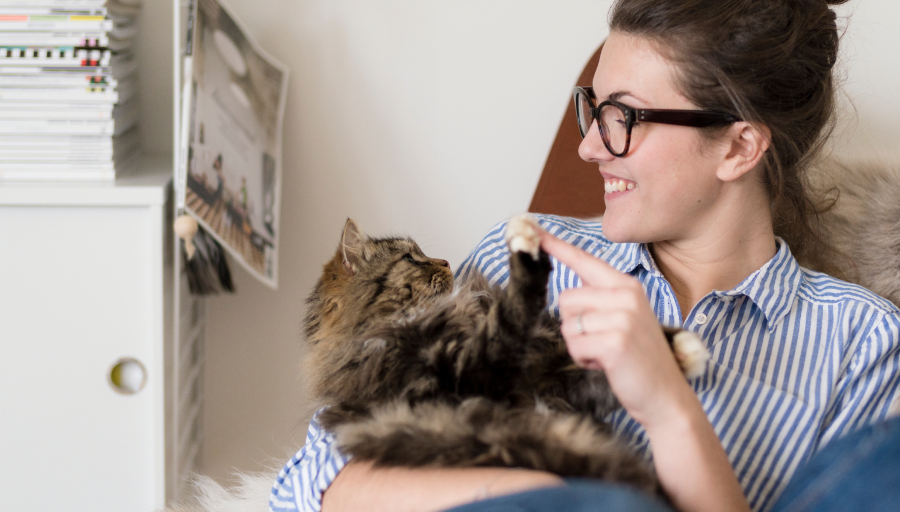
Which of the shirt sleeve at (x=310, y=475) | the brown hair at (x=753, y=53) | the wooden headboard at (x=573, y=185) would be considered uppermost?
the brown hair at (x=753, y=53)

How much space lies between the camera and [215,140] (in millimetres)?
1606

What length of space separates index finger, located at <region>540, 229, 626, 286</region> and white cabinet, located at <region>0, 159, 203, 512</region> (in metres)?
0.95

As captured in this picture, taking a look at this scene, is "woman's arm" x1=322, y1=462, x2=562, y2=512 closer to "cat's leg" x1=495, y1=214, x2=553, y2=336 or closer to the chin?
"cat's leg" x1=495, y1=214, x2=553, y2=336

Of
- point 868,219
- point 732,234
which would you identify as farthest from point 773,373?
point 868,219

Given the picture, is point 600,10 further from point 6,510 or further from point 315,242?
point 6,510

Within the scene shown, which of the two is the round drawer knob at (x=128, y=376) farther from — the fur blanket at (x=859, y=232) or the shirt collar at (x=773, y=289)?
the shirt collar at (x=773, y=289)

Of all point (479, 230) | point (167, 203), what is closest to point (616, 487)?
point (167, 203)

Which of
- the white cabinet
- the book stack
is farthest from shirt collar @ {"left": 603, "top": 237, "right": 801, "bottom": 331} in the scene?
the book stack

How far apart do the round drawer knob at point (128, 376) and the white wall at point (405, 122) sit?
0.52 metres

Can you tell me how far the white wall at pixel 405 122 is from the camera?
6.23ft

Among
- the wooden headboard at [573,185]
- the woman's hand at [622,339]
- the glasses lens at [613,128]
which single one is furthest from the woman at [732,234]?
the wooden headboard at [573,185]

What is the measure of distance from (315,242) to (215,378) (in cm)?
56

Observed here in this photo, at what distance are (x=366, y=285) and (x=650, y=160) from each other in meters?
0.57

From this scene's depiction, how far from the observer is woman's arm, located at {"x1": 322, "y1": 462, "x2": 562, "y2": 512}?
0.86 metres
